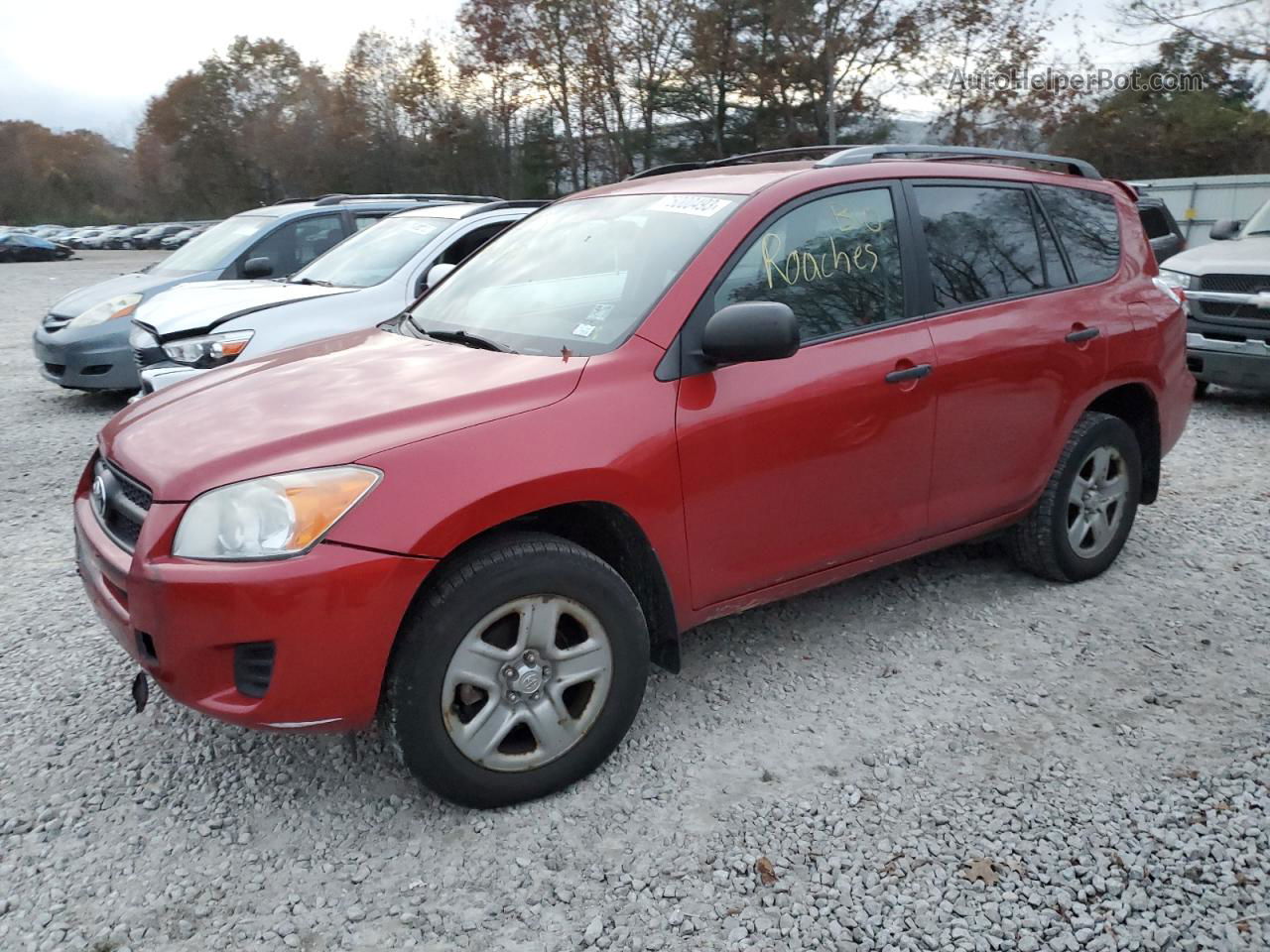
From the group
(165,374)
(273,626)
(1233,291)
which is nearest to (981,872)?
(273,626)

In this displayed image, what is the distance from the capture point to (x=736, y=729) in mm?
3342

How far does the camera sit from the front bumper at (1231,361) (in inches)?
296

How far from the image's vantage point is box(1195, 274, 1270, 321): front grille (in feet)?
24.8

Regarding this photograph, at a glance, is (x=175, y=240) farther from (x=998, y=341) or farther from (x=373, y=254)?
(x=998, y=341)

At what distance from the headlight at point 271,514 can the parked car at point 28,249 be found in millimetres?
43471

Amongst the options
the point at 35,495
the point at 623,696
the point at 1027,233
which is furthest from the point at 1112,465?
the point at 35,495

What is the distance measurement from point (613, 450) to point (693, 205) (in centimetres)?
112

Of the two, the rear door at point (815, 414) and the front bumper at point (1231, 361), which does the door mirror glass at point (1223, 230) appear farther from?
the rear door at point (815, 414)

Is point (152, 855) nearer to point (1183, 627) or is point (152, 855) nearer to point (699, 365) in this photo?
point (699, 365)

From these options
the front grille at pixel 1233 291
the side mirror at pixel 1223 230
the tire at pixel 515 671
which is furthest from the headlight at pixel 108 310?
the side mirror at pixel 1223 230

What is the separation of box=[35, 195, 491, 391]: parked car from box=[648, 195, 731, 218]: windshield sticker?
206 inches

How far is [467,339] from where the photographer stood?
349 centimetres

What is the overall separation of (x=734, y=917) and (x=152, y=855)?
1.58 metres

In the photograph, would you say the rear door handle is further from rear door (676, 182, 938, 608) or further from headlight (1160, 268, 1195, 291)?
headlight (1160, 268, 1195, 291)
